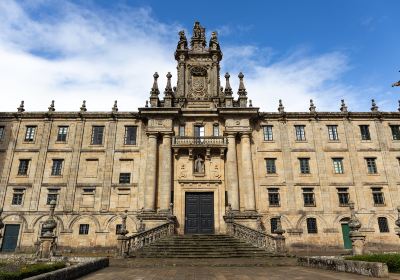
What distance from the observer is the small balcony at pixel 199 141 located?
27875 millimetres

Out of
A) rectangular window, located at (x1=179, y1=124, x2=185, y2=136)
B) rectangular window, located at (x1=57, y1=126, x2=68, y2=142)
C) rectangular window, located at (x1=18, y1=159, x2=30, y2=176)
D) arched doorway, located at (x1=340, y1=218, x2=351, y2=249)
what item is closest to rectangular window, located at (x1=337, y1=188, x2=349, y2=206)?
arched doorway, located at (x1=340, y1=218, x2=351, y2=249)

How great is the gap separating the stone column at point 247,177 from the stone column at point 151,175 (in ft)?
26.8

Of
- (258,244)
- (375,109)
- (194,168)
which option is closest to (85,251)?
(194,168)

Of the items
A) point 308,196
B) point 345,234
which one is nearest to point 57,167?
point 308,196

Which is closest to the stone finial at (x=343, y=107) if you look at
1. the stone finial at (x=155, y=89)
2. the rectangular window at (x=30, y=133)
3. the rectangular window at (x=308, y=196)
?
the rectangular window at (x=308, y=196)

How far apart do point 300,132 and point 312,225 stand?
934cm

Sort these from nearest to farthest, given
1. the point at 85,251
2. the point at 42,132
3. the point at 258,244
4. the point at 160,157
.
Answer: the point at 258,244 < the point at 85,251 < the point at 160,157 < the point at 42,132

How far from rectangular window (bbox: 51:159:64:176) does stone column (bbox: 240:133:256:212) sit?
17698 mm

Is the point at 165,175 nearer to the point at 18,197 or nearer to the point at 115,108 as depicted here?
the point at 115,108

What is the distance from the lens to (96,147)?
2956 centimetres

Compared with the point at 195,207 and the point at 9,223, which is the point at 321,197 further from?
the point at 9,223

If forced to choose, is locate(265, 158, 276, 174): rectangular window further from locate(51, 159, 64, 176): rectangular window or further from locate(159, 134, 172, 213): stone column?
locate(51, 159, 64, 176): rectangular window

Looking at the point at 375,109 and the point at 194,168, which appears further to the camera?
the point at 375,109

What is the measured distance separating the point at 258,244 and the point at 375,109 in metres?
21.6
